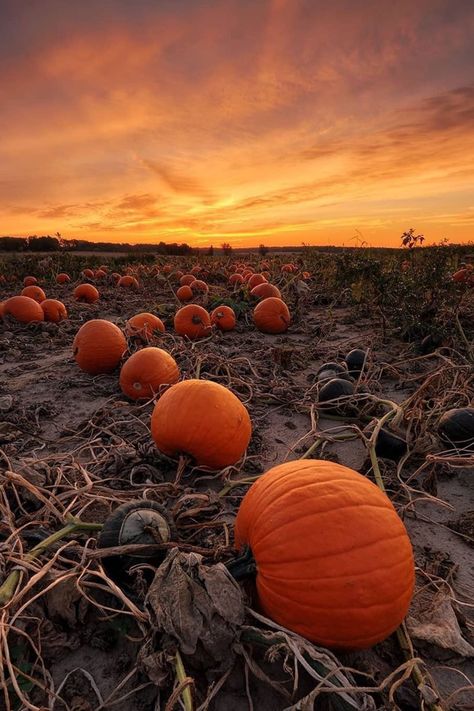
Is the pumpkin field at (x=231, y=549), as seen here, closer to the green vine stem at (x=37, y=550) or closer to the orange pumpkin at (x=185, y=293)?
the green vine stem at (x=37, y=550)

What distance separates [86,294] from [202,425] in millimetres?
8350

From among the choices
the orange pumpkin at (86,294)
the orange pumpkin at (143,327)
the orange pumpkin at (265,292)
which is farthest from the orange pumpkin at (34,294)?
the orange pumpkin at (265,292)

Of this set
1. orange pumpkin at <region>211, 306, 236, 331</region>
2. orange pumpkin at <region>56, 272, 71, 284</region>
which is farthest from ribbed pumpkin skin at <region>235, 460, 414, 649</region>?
orange pumpkin at <region>56, 272, 71, 284</region>

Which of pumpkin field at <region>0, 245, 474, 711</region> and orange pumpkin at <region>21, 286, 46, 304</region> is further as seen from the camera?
orange pumpkin at <region>21, 286, 46, 304</region>

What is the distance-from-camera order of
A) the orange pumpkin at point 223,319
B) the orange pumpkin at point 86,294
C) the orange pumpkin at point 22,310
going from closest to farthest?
the orange pumpkin at point 223,319 → the orange pumpkin at point 22,310 → the orange pumpkin at point 86,294

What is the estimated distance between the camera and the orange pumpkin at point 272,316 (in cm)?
708

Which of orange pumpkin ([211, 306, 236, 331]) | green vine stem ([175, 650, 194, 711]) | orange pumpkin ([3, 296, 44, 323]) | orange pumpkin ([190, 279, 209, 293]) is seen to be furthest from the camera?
orange pumpkin ([190, 279, 209, 293])

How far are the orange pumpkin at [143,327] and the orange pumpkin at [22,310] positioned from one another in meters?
2.85

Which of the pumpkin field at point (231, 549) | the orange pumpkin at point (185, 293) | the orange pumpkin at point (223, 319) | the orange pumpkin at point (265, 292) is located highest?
the orange pumpkin at point (265, 292)

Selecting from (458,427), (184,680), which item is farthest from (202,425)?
(458,427)

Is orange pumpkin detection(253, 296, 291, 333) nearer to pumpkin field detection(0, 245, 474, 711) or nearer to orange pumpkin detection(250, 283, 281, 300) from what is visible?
orange pumpkin detection(250, 283, 281, 300)

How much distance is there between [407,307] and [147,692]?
5.48m

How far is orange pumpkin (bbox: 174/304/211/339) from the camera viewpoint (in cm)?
648

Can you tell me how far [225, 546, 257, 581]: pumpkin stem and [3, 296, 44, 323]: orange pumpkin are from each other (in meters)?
7.20
